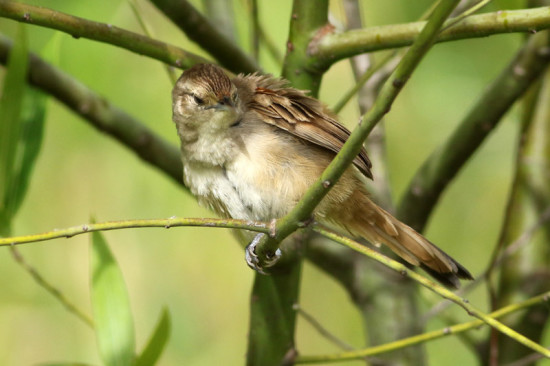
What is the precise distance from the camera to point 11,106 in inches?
117

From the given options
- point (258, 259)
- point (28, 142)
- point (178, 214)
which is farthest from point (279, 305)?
point (178, 214)

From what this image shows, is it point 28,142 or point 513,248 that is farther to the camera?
point 513,248

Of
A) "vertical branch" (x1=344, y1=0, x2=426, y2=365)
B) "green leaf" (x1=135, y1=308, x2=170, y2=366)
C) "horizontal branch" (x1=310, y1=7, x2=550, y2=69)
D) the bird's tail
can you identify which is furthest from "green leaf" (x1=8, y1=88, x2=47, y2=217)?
"vertical branch" (x1=344, y1=0, x2=426, y2=365)

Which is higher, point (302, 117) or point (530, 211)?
point (530, 211)

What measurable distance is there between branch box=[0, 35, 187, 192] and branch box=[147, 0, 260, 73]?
52 cm

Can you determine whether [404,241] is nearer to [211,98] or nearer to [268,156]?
[268,156]

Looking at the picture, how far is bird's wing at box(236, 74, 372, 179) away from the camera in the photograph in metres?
3.06

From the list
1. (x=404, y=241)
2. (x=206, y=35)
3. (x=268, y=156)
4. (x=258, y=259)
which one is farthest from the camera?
(x=404, y=241)

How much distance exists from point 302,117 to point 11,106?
120cm

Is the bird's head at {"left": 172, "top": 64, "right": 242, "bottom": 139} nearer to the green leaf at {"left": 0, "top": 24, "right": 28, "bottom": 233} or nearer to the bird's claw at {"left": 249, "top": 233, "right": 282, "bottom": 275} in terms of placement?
the bird's claw at {"left": 249, "top": 233, "right": 282, "bottom": 275}

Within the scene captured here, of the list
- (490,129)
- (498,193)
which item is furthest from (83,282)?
(490,129)

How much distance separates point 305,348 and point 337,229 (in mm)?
2761

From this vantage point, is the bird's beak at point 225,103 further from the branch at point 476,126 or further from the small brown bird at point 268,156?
the branch at point 476,126

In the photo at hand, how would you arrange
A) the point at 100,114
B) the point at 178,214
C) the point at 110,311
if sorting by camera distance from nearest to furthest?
the point at 110,311, the point at 100,114, the point at 178,214
